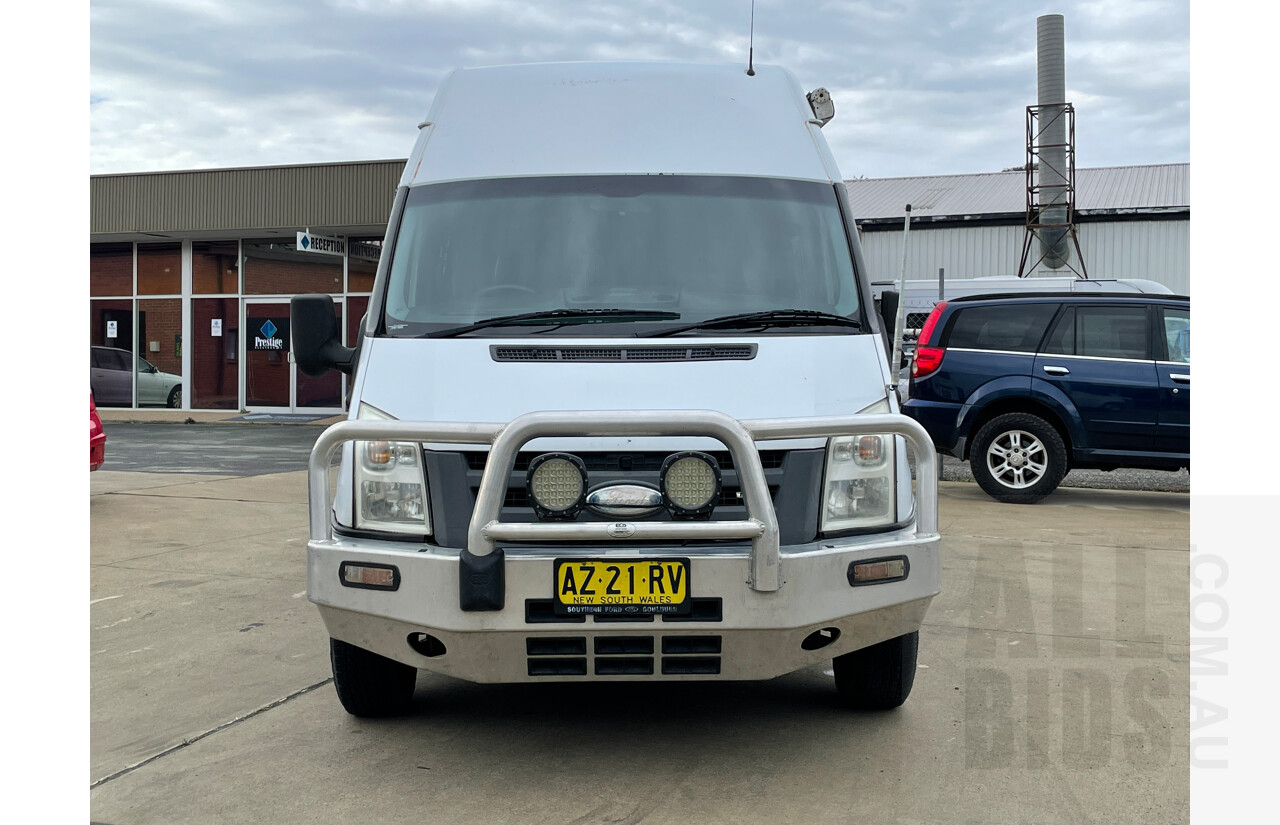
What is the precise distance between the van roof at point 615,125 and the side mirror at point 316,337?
65 cm

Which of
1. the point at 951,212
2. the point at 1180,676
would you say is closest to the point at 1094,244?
the point at 951,212

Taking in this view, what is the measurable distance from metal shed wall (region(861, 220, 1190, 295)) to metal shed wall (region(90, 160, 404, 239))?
10.0m

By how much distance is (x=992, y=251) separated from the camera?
2569 cm

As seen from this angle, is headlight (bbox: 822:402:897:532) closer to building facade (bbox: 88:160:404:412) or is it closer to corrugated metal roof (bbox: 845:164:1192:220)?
building facade (bbox: 88:160:404:412)

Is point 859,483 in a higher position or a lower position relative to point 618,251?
lower

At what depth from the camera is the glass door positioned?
23469mm

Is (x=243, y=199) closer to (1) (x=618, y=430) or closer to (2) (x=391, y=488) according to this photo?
(2) (x=391, y=488)

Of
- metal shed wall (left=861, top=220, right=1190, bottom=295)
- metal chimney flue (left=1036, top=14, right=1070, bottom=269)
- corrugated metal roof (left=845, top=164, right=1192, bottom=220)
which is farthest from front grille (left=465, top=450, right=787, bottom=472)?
metal chimney flue (left=1036, top=14, right=1070, bottom=269)

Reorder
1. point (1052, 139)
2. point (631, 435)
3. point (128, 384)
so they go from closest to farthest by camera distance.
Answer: point (631, 435) → point (128, 384) → point (1052, 139)

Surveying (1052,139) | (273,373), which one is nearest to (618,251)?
(273,373)

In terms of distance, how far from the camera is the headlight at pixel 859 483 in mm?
3789

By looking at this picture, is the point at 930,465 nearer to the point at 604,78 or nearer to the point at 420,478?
the point at 420,478

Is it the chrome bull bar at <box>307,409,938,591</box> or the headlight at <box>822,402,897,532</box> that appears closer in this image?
the chrome bull bar at <box>307,409,938,591</box>

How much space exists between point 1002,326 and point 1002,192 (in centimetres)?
1836
